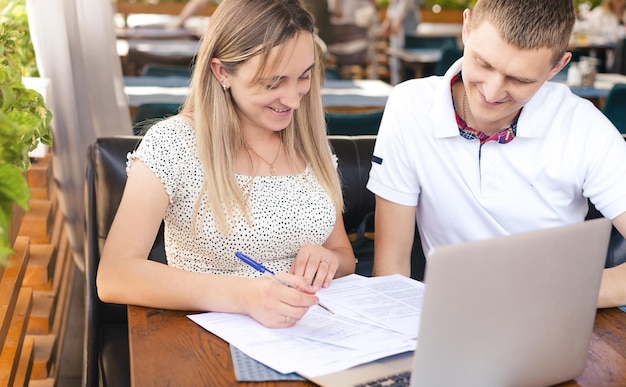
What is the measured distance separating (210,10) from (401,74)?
3042 millimetres

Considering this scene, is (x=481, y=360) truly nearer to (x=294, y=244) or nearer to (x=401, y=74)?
(x=294, y=244)

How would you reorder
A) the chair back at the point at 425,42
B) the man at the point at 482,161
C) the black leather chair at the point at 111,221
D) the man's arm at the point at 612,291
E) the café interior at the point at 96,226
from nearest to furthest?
the café interior at the point at 96,226 < the man's arm at the point at 612,291 < the man at the point at 482,161 < the black leather chair at the point at 111,221 < the chair back at the point at 425,42

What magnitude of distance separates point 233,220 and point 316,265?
216 millimetres

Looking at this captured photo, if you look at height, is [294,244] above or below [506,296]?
below

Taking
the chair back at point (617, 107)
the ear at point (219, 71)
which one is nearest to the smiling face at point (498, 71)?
the ear at point (219, 71)

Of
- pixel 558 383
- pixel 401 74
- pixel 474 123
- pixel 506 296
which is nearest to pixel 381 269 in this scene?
pixel 474 123

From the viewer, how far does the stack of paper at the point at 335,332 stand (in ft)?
4.27

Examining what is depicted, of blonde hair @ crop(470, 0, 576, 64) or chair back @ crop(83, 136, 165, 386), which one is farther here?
chair back @ crop(83, 136, 165, 386)

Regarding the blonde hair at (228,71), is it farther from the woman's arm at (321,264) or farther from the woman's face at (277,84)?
the woman's arm at (321,264)

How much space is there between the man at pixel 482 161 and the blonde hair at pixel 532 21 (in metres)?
0.01

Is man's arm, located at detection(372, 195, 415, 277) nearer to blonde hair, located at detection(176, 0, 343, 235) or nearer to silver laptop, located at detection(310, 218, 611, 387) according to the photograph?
blonde hair, located at detection(176, 0, 343, 235)

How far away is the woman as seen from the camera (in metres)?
1.66

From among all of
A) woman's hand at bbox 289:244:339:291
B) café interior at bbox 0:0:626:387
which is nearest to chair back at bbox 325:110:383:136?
café interior at bbox 0:0:626:387

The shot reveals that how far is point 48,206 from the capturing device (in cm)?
277
